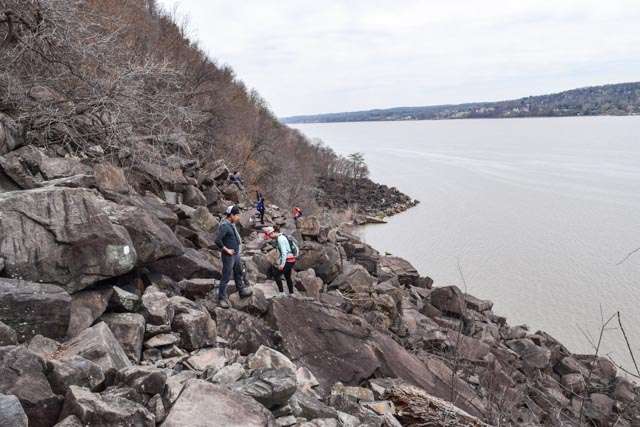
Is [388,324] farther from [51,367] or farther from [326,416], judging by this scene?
[51,367]

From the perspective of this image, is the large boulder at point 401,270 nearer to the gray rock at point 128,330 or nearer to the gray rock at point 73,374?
the gray rock at point 128,330

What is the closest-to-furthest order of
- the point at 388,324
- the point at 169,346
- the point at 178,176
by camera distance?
the point at 169,346
the point at 388,324
the point at 178,176

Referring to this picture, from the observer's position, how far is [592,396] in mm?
14555

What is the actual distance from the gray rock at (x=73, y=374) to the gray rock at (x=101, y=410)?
16 centimetres

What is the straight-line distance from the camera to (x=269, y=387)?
5.27 metres

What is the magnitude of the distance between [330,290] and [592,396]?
8.65 metres

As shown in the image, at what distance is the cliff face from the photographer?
471cm

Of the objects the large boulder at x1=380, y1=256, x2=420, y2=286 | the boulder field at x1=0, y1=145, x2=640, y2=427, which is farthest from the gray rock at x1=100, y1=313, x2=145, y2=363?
the large boulder at x1=380, y1=256, x2=420, y2=286

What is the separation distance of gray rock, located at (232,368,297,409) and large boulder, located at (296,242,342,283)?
9327mm

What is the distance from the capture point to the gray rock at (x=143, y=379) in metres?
4.70

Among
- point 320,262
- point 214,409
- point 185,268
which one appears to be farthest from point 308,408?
point 320,262

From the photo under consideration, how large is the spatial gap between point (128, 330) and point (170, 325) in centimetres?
77

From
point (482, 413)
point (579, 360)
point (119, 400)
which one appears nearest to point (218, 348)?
point (119, 400)

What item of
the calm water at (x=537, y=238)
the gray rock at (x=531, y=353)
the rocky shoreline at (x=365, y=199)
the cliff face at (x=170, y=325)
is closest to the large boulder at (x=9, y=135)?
the cliff face at (x=170, y=325)
